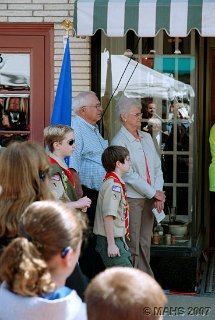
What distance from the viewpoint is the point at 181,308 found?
21.4 feet

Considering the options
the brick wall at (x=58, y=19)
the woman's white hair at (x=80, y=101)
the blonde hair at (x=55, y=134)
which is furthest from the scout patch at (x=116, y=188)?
the brick wall at (x=58, y=19)

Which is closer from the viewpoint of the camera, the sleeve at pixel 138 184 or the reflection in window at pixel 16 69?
the sleeve at pixel 138 184

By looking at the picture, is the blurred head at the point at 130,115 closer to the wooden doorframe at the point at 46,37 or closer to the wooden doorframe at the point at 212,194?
the wooden doorframe at the point at 46,37

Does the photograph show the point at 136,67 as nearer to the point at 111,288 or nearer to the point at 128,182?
the point at 128,182

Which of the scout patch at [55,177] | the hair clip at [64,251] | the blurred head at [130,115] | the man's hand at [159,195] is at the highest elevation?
the blurred head at [130,115]

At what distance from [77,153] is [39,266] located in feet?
12.5

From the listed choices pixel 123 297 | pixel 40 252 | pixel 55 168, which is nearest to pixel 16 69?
pixel 55 168

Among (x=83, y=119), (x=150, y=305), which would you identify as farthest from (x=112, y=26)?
(x=150, y=305)

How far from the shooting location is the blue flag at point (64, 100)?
636 cm

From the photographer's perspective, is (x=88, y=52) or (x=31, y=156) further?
(x=88, y=52)

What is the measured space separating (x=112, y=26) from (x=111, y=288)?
13.0ft

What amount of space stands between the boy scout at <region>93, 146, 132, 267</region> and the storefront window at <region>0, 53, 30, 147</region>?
1581 millimetres

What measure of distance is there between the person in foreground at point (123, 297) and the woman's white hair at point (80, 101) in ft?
14.5

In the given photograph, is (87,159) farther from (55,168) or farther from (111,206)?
(55,168)
